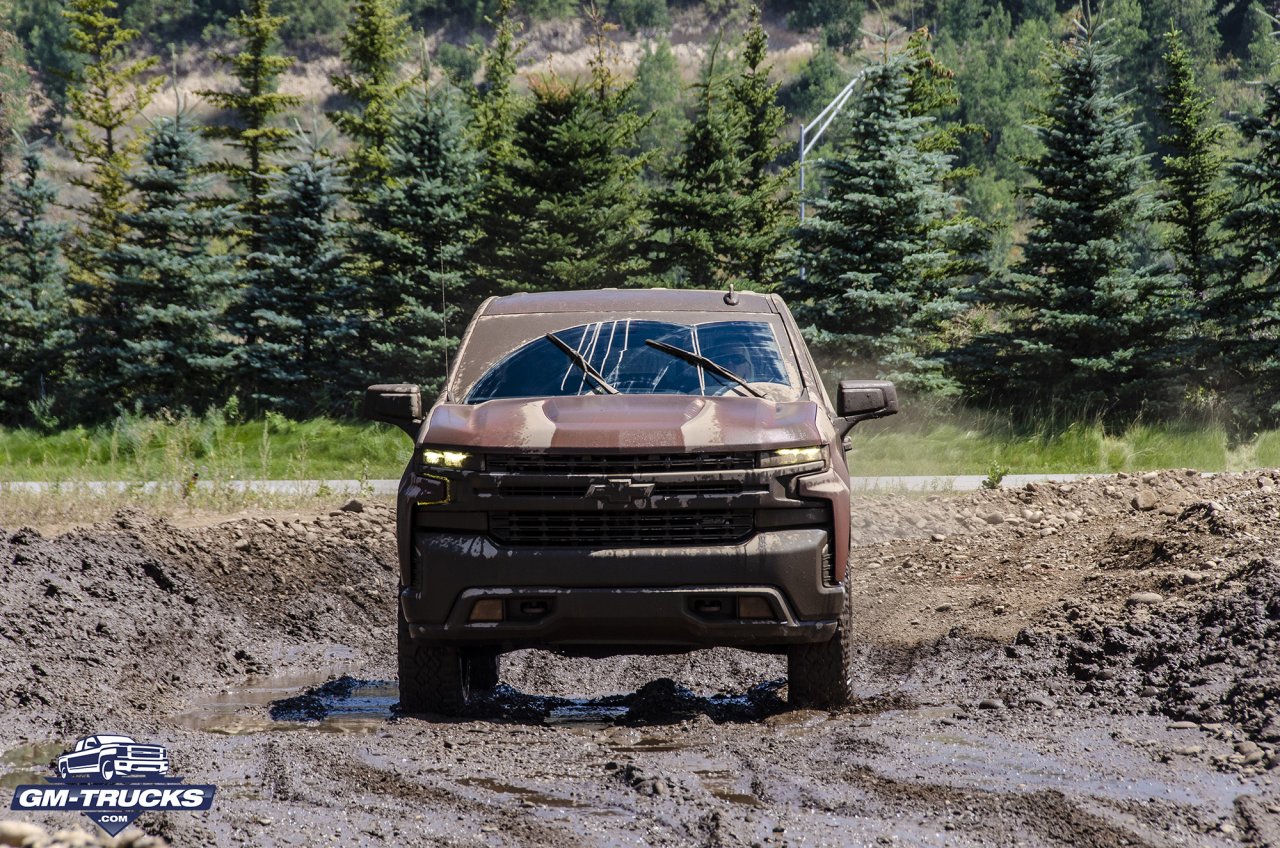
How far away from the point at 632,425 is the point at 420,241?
19.8 m

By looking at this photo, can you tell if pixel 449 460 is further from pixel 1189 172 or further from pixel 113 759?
pixel 1189 172

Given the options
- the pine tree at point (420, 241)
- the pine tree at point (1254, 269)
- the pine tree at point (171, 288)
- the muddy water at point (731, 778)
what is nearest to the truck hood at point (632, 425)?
the muddy water at point (731, 778)

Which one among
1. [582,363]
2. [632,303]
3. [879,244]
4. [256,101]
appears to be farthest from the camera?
[256,101]

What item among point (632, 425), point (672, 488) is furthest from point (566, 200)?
point (672, 488)

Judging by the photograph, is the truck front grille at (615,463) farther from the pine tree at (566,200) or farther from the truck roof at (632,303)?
the pine tree at (566,200)

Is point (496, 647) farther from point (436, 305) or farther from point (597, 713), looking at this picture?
point (436, 305)

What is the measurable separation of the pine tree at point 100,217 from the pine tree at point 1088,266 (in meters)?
16.5

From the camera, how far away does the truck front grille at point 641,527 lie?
19.5 ft

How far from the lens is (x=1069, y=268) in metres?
21.6

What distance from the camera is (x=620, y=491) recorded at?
5.86 m

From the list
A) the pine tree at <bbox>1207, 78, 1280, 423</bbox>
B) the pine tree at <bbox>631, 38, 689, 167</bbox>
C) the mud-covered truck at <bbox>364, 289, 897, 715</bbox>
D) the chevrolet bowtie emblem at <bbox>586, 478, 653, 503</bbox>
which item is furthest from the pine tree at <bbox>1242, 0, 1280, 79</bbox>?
the chevrolet bowtie emblem at <bbox>586, 478, 653, 503</bbox>

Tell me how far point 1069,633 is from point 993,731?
2.03 meters

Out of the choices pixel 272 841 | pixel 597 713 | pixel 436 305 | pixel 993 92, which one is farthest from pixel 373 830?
pixel 993 92

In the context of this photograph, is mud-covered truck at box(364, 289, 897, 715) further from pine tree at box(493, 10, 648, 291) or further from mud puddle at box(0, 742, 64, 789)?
pine tree at box(493, 10, 648, 291)
